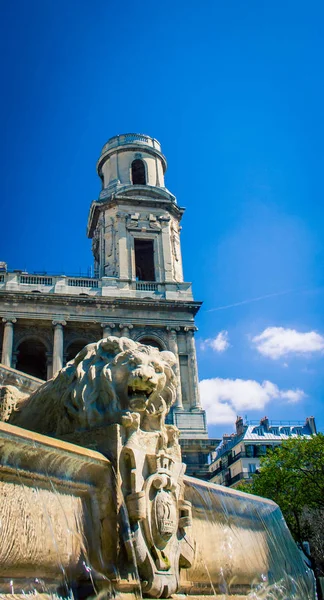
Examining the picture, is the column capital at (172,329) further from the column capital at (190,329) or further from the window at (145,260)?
the window at (145,260)

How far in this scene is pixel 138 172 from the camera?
1521 inches

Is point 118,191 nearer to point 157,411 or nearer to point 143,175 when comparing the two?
point 143,175

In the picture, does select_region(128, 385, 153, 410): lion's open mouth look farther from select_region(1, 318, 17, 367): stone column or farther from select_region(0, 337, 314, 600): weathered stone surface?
select_region(1, 318, 17, 367): stone column

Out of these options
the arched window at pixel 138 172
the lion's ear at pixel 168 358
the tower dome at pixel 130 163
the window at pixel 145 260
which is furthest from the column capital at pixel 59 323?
the lion's ear at pixel 168 358

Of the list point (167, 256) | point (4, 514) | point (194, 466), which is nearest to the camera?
point (4, 514)

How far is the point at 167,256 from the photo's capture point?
113ft

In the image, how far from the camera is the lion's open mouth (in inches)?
194

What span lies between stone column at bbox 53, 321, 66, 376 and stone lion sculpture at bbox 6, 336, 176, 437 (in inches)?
927

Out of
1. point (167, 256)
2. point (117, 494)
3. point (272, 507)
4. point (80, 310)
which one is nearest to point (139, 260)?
point (167, 256)

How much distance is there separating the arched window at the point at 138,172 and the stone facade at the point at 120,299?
67cm

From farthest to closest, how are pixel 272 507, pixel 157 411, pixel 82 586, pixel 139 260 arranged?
pixel 139 260 < pixel 272 507 < pixel 157 411 < pixel 82 586

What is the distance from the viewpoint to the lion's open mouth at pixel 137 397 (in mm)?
4926

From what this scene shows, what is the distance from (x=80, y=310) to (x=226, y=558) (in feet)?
82.5

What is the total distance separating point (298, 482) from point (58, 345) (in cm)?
1262
